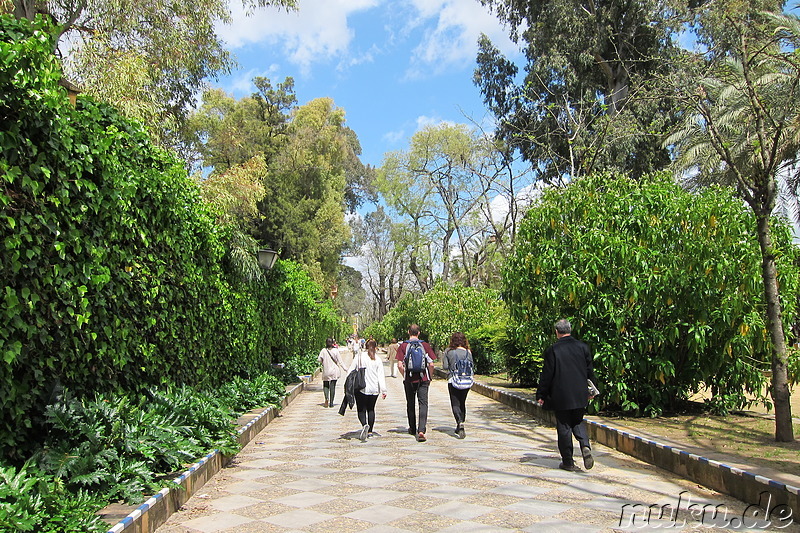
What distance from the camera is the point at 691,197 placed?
985 cm

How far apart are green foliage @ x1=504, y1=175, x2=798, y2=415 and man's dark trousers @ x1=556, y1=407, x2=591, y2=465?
2.78 m

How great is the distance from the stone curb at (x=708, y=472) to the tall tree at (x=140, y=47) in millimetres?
9272

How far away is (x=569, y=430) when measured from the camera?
7.18m

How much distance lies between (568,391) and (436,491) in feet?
6.36

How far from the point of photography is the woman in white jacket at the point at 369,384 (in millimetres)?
9922

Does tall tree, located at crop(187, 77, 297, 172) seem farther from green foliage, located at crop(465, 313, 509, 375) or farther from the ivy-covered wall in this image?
the ivy-covered wall

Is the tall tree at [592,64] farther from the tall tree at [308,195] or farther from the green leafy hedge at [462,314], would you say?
the tall tree at [308,195]

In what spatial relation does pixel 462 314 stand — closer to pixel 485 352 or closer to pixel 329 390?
pixel 485 352

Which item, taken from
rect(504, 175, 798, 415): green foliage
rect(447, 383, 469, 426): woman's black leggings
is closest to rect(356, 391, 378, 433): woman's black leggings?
rect(447, 383, 469, 426): woman's black leggings

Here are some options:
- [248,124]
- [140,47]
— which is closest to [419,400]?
[140,47]

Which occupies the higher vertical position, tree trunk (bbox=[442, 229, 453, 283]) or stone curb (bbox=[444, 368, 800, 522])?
tree trunk (bbox=[442, 229, 453, 283])

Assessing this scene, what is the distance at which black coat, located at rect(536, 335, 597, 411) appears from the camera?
23.5ft

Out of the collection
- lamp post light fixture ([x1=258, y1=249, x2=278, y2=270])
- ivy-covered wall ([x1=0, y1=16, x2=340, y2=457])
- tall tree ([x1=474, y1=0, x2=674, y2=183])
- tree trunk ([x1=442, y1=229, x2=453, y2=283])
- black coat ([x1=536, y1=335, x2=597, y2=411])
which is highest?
tall tree ([x1=474, y1=0, x2=674, y2=183])

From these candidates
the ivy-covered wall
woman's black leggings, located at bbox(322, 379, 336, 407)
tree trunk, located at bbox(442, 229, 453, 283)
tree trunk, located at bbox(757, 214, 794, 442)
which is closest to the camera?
the ivy-covered wall
